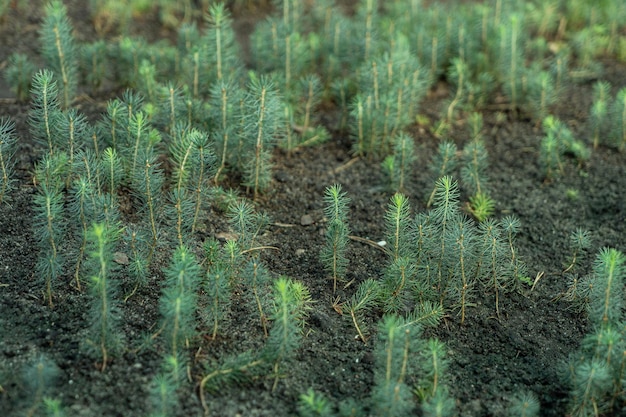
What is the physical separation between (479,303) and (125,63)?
2.79 meters

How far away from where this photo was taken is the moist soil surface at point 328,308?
3.42 m

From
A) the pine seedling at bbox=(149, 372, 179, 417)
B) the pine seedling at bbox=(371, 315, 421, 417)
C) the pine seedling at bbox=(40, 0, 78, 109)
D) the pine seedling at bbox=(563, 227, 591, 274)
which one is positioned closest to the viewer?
the pine seedling at bbox=(149, 372, 179, 417)

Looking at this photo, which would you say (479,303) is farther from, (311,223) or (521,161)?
(521,161)

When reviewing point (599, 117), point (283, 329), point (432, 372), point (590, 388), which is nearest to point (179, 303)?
point (283, 329)

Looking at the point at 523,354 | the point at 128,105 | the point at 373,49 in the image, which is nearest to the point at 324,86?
the point at 373,49

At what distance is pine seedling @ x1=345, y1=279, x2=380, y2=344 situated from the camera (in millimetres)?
3871

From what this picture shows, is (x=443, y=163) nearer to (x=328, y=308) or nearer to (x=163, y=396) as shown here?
(x=328, y=308)

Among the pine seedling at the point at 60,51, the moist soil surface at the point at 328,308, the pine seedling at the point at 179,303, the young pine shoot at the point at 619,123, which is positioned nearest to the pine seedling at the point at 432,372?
the moist soil surface at the point at 328,308

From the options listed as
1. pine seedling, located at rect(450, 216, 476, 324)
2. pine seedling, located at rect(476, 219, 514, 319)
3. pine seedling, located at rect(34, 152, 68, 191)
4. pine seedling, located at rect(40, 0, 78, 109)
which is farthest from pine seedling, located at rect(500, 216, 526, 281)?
pine seedling, located at rect(40, 0, 78, 109)

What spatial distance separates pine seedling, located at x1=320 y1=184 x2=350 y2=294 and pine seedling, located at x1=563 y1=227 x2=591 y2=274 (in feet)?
3.71

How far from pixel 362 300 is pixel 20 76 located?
2.69 metres

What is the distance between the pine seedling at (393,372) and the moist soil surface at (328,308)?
0.20 meters

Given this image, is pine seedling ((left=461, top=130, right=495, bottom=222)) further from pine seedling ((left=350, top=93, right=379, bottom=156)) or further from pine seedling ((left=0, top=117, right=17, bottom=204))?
pine seedling ((left=0, top=117, right=17, bottom=204))

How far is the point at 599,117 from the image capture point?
5414 millimetres
